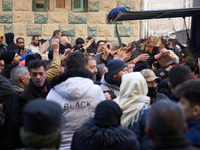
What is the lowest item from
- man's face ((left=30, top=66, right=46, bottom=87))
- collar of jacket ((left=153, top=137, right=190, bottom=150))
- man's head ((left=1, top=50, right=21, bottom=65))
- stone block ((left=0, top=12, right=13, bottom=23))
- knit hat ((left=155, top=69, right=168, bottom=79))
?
collar of jacket ((left=153, top=137, right=190, bottom=150))

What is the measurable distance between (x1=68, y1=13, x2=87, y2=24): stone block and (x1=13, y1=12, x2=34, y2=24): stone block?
129 cm

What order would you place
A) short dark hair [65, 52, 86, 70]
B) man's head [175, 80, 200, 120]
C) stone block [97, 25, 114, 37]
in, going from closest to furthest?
1. man's head [175, 80, 200, 120]
2. short dark hair [65, 52, 86, 70]
3. stone block [97, 25, 114, 37]

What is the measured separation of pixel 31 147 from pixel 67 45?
624 centimetres

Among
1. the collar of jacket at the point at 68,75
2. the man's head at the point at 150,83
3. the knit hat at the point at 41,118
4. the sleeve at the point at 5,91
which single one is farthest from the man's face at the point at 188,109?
the sleeve at the point at 5,91

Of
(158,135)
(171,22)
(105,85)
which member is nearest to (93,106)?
(105,85)

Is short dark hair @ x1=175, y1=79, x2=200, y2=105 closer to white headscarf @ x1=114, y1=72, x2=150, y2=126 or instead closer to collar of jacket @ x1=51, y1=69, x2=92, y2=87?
white headscarf @ x1=114, y1=72, x2=150, y2=126

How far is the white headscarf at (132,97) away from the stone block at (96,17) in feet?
24.7

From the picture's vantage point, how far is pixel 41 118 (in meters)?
2.03

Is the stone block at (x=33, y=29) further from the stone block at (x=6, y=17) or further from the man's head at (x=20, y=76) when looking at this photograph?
the man's head at (x=20, y=76)

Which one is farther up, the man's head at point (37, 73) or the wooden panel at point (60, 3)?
the wooden panel at point (60, 3)

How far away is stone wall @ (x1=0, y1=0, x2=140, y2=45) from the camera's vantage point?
10.5 metres

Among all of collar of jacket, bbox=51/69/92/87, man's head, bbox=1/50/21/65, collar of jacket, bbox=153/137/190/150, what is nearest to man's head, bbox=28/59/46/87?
collar of jacket, bbox=51/69/92/87

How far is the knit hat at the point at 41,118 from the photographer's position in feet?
6.66

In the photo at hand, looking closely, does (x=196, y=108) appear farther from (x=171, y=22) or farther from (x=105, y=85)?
(x=171, y=22)
